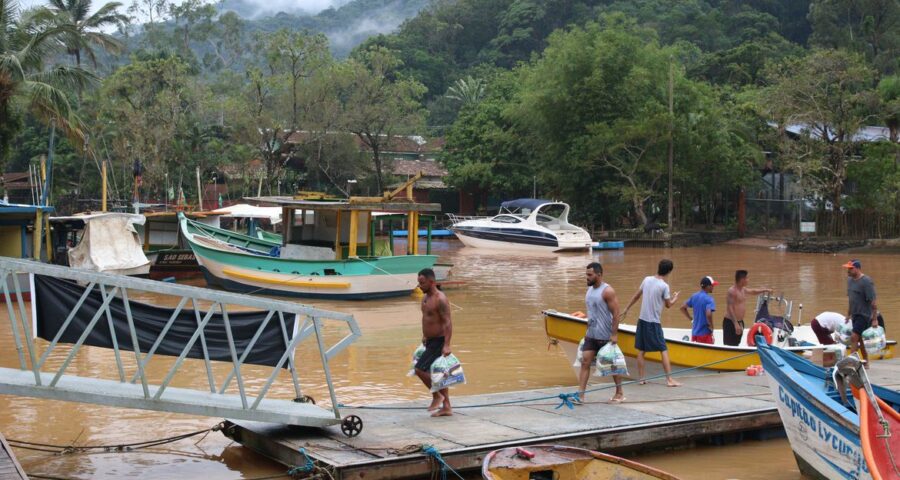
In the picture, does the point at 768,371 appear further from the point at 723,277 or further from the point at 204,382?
the point at 723,277

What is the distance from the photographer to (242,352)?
30.3 ft

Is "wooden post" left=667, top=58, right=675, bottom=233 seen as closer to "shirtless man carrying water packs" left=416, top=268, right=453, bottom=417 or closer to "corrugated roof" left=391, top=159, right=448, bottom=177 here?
"corrugated roof" left=391, top=159, right=448, bottom=177

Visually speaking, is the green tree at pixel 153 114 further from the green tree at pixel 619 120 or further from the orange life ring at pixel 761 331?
the orange life ring at pixel 761 331

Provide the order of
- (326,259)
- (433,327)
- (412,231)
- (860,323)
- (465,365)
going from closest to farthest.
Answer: (433,327) < (860,323) < (465,365) < (326,259) < (412,231)

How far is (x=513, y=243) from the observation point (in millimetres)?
41500

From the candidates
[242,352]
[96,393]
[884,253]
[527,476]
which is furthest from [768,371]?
[884,253]

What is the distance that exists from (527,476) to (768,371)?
2.67 m

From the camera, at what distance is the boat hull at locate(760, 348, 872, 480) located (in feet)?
25.4

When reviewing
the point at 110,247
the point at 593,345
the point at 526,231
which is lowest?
the point at 593,345

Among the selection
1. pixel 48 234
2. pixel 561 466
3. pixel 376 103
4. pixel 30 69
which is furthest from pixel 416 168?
pixel 561 466

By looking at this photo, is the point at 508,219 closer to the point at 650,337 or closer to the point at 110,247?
the point at 110,247

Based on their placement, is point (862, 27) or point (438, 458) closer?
point (438, 458)

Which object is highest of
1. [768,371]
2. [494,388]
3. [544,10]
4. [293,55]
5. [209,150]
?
[544,10]

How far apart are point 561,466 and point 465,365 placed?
728 centimetres
